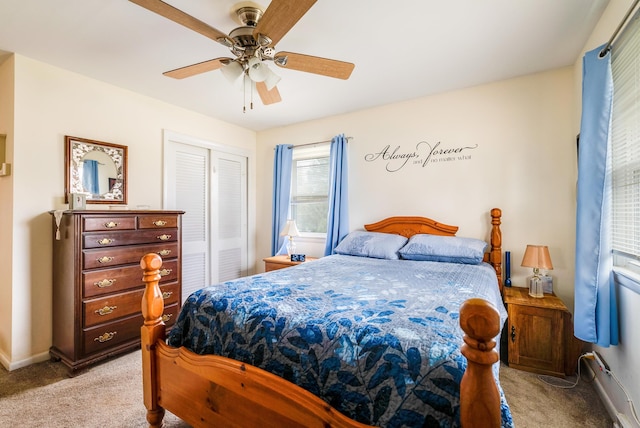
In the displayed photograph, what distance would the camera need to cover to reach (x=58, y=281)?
238 cm

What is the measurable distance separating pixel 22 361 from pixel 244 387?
2.31m

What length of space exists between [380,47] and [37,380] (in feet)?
11.4

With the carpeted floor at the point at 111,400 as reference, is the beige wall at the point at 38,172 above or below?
above

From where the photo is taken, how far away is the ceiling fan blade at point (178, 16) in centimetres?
132

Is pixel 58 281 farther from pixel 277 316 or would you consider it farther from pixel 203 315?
pixel 277 316

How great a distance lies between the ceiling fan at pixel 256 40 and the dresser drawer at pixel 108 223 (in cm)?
125

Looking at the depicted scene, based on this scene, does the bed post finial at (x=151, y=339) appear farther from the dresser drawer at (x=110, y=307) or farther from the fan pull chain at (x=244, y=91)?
the fan pull chain at (x=244, y=91)

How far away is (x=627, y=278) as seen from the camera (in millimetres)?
1552

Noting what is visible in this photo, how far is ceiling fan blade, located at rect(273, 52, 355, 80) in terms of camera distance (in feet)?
5.93

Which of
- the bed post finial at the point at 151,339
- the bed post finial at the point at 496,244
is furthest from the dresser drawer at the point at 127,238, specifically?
the bed post finial at the point at 496,244

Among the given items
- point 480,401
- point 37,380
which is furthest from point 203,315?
point 37,380

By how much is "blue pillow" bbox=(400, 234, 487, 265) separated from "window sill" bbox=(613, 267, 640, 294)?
84 cm

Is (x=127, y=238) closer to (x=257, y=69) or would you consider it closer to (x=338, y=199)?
(x=257, y=69)

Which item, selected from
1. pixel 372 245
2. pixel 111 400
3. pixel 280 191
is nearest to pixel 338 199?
pixel 372 245
